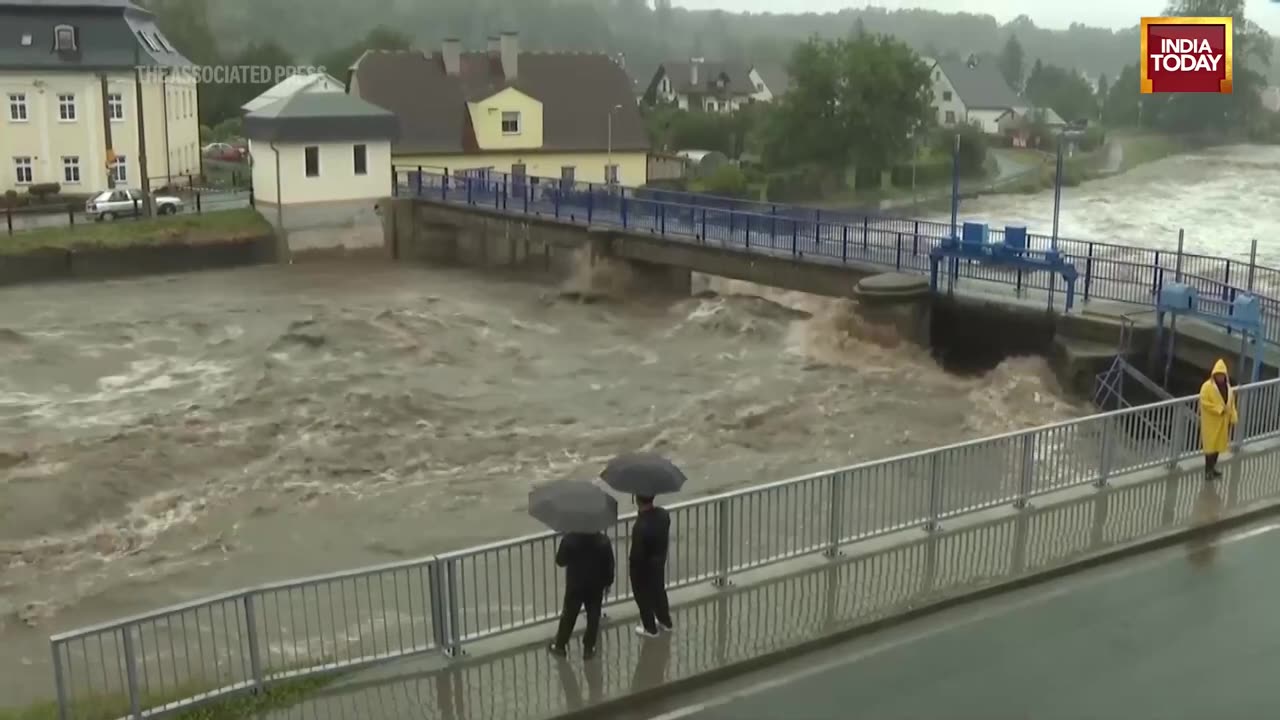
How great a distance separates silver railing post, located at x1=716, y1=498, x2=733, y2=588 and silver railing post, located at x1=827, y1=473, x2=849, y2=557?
1.00 metres

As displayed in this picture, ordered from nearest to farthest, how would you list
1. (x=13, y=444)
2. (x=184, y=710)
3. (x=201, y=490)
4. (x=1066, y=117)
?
(x=184, y=710), (x=201, y=490), (x=13, y=444), (x=1066, y=117)

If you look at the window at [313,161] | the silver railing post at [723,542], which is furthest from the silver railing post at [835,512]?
the window at [313,161]

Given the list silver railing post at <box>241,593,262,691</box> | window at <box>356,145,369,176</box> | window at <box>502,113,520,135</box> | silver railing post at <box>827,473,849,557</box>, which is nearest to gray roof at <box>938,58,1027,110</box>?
window at <box>502,113,520,135</box>

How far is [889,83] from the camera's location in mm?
62906

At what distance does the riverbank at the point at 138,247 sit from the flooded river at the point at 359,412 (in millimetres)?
914

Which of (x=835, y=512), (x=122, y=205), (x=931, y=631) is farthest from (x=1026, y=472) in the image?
(x=122, y=205)

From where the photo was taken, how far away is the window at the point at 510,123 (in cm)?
5622

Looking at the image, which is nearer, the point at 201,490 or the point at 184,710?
the point at 184,710

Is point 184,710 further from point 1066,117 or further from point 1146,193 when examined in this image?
point 1066,117

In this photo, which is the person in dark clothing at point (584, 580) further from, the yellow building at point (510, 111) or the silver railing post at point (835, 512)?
the yellow building at point (510, 111)

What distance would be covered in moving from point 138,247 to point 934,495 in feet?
106

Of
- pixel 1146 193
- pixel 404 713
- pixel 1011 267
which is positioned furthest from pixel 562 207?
pixel 1146 193

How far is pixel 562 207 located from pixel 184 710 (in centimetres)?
2996

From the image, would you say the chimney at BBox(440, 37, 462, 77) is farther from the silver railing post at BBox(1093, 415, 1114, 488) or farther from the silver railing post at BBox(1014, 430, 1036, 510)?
the silver railing post at BBox(1014, 430, 1036, 510)
